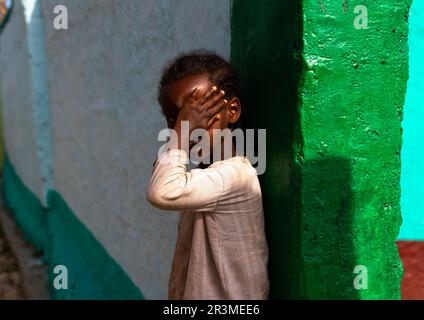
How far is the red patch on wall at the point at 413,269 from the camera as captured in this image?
5.54 feet

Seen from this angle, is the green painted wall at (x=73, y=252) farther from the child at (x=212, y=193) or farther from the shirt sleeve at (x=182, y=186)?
the shirt sleeve at (x=182, y=186)

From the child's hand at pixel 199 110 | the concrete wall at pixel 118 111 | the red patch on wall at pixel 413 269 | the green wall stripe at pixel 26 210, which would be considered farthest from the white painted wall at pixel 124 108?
the green wall stripe at pixel 26 210

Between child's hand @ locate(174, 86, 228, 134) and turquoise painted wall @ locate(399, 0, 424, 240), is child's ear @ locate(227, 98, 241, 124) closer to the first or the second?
child's hand @ locate(174, 86, 228, 134)

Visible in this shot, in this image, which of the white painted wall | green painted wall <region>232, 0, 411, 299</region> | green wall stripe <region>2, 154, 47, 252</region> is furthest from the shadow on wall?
green wall stripe <region>2, 154, 47, 252</region>

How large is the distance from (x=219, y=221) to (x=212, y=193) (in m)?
0.11

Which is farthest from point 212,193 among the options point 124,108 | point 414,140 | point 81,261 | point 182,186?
point 81,261

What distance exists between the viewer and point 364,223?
4.52 ft

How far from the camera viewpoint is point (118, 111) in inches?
121

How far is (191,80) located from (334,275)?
0.68m

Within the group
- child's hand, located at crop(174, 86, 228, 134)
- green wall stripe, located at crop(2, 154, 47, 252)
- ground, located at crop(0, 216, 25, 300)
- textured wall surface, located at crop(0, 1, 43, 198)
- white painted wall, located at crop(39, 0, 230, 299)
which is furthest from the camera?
green wall stripe, located at crop(2, 154, 47, 252)

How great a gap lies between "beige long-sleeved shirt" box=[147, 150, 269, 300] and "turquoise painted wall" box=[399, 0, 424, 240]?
524 mm

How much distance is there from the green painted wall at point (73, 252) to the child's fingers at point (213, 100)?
1787 mm

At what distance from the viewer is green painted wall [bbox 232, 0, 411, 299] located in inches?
51.3
